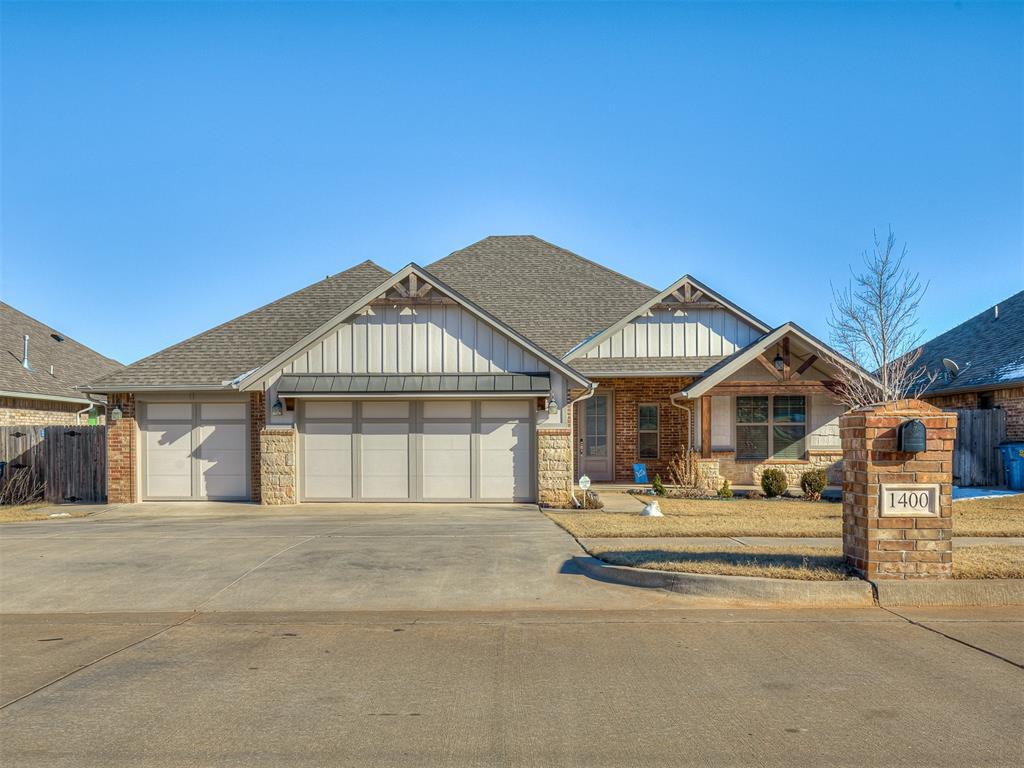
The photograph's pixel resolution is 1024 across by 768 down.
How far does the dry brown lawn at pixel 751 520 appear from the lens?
1155cm

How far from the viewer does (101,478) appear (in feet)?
61.3

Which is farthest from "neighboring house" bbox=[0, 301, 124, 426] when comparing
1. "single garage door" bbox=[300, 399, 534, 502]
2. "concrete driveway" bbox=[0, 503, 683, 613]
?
"concrete driveway" bbox=[0, 503, 683, 613]

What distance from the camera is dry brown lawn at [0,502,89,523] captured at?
15.2m

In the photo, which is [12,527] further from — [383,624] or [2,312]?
[2,312]

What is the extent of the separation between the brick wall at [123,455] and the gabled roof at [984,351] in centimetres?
2138

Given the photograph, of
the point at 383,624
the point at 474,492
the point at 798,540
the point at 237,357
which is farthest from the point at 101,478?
the point at 798,540

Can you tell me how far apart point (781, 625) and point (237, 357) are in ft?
49.0

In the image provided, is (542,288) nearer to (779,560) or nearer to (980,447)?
(980,447)

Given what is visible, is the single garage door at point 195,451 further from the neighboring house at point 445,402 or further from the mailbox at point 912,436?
the mailbox at point 912,436

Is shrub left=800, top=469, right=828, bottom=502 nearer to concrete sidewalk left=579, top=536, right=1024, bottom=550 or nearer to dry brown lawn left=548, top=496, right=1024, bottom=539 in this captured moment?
dry brown lawn left=548, top=496, right=1024, bottom=539

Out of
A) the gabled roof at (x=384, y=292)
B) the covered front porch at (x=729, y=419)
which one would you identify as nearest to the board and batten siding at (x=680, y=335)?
the covered front porch at (x=729, y=419)

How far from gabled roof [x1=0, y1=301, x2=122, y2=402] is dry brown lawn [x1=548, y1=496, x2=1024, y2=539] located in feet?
58.1

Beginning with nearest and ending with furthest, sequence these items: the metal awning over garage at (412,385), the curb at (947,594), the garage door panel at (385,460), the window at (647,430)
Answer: the curb at (947,594) → the metal awning over garage at (412,385) → the garage door panel at (385,460) → the window at (647,430)

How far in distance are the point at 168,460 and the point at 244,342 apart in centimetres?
343
